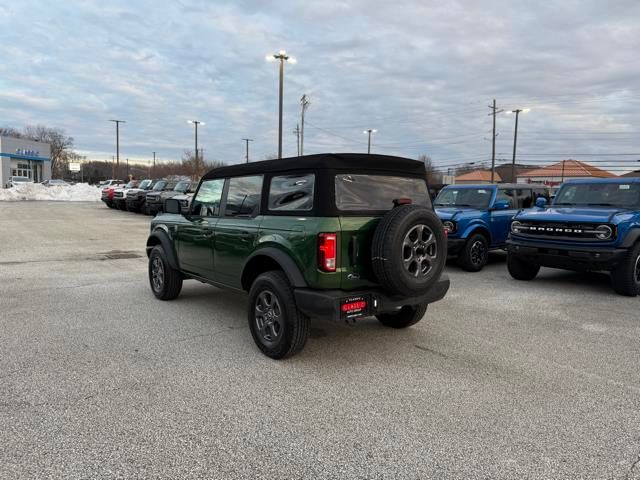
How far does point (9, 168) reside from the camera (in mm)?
58469

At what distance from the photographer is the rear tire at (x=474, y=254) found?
9.09 meters

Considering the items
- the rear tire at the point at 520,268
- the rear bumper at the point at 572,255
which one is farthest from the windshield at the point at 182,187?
the rear bumper at the point at 572,255

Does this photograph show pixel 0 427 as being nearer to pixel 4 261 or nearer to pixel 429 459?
pixel 429 459

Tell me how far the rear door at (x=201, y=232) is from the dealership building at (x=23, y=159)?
2409 inches

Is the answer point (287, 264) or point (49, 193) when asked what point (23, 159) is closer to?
point (49, 193)

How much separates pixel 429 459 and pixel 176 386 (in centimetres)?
205

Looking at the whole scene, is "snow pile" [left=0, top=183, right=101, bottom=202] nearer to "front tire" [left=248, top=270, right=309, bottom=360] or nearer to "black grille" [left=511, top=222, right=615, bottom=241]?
"black grille" [left=511, top=222, right=615, bottom=241]

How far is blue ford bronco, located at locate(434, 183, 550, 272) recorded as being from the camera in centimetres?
913

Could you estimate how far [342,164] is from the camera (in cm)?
419

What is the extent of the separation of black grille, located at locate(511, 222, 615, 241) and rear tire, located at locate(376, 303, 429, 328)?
3.52m

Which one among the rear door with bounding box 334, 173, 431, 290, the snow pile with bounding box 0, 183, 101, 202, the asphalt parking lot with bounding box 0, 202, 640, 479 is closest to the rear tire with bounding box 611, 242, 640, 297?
the asphalt parking lot with bounding box 0, 202, 640, 479

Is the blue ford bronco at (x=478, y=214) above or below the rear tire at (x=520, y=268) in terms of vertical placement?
above

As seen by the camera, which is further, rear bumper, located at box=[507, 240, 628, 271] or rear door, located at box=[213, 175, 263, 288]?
rear bumper, located at box=[507, 240, 628, 271]

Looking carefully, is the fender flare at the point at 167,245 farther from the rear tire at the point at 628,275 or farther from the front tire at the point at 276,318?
the rear tire at the point at 628,275
